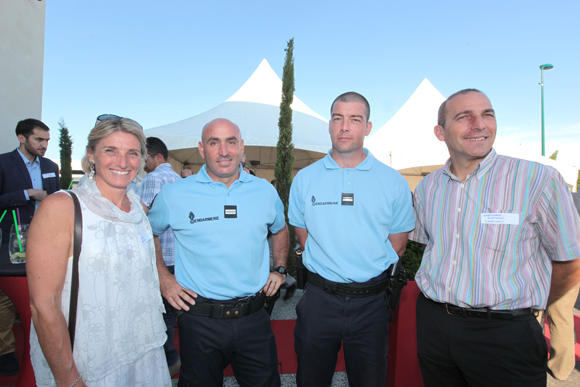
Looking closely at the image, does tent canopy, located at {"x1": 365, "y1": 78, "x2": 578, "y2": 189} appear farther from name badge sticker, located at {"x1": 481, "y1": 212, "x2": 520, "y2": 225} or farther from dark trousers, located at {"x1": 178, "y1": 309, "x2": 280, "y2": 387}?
dark trousers, located at {"x1": 178, "y1": 309, "x2": 280, "y2": 387}

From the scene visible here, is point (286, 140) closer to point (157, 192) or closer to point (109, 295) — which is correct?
point (157, 192)

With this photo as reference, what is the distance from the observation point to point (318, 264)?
212cm

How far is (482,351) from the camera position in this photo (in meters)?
Answer: 1.67

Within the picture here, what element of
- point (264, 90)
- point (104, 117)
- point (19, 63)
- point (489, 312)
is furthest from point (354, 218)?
point (264, 90)

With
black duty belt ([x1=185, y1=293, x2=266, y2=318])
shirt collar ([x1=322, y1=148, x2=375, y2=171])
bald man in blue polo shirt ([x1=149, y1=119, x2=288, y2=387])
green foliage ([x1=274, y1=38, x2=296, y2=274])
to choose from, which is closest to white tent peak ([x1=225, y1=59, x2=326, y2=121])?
green foliage ([x1=274, y1=38, x2=296, y2=274])

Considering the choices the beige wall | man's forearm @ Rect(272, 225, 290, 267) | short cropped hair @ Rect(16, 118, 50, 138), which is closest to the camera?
man's forearm @ Rect(272, 225, 290, 267)

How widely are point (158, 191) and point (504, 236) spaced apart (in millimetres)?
3184

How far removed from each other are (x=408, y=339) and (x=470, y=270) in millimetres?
1018

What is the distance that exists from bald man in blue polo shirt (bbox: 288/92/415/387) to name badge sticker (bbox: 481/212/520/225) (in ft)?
1.70

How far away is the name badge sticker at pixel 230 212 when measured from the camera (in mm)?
1929

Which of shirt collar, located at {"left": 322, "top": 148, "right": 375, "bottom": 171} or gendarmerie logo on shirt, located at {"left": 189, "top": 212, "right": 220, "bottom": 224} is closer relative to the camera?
gendarmerie logo on shirt, located at {"left": 189, "top": 212, "right": 220, "bottom": 224}

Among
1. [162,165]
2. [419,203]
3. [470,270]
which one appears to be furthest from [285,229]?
[162,165]

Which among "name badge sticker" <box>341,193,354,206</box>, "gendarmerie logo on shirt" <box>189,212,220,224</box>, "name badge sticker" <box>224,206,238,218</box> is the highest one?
"name badge sticker" <box>341,193,354,206</box>

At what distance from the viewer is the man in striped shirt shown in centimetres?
161
